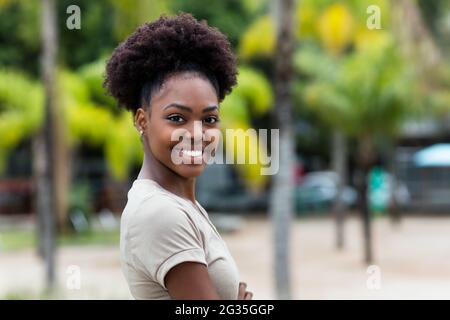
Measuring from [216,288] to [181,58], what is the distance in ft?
1.93

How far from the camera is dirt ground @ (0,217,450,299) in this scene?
12.3 metres

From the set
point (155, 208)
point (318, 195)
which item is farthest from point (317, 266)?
point (155, 208)

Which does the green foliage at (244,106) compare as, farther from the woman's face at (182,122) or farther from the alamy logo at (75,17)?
the woman's face at (182,122)

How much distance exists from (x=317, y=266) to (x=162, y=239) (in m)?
15.1

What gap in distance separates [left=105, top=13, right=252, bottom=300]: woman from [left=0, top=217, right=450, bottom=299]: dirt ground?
7029 mm

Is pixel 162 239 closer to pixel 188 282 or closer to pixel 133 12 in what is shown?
pixel 188 282

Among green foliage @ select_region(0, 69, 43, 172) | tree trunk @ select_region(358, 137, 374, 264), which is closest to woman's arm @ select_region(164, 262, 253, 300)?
tree trunk @ select_region(358, 137, 374, 264)

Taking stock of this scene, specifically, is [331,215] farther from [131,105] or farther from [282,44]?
[131,105]

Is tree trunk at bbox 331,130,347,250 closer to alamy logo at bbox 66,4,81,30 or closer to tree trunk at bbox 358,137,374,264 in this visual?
tree trunk at bbox 358,137,374,264

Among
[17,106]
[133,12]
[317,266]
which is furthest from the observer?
[17,106]

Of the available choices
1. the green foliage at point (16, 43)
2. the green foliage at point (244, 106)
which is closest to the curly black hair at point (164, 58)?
the green foliage at point (244, 106)

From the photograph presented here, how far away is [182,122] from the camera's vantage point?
1985mm

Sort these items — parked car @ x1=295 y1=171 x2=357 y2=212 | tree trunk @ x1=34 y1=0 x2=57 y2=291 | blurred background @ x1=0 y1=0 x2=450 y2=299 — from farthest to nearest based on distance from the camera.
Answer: parked car @ x1=295 y1=171 x2=357 y2=212 → tree trunk @ x1=34 y1=0 x2=57 y2=291 → blurred background @ x1=0 y1=0 x2=450 y2=299
